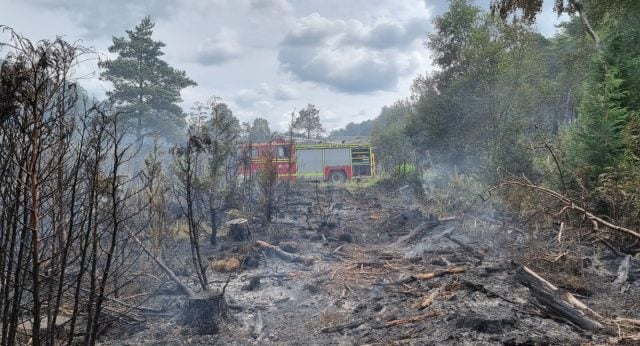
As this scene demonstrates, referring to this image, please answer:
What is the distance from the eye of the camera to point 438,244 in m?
10.3

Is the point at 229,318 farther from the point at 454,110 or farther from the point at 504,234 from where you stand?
the point at 454,110

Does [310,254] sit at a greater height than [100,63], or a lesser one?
lesser

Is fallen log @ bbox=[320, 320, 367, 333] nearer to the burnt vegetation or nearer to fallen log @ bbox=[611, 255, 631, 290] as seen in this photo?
the burnt vegetation

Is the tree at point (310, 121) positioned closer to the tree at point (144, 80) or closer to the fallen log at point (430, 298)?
the tree at point (144, 80)

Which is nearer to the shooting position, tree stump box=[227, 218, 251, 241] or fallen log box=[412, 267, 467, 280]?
fallen log box=[412, 267, 467, 280]

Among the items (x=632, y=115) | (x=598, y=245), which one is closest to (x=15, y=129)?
(x=598, y=245)

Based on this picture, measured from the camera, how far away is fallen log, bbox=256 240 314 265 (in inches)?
389

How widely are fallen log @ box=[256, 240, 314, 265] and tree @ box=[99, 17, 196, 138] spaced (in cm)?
2181

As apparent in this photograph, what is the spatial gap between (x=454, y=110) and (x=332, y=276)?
1334cm

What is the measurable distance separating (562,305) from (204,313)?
5033 mm

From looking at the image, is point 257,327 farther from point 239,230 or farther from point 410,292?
point 239,230

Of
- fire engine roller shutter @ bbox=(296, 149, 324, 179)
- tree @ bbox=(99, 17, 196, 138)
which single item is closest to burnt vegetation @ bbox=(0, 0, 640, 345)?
fire engine roller shutter @ bbox=(296, 149, 324, 179)

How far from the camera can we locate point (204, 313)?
6.23 m

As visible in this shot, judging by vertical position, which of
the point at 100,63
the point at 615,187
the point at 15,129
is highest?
the point at 100,63
